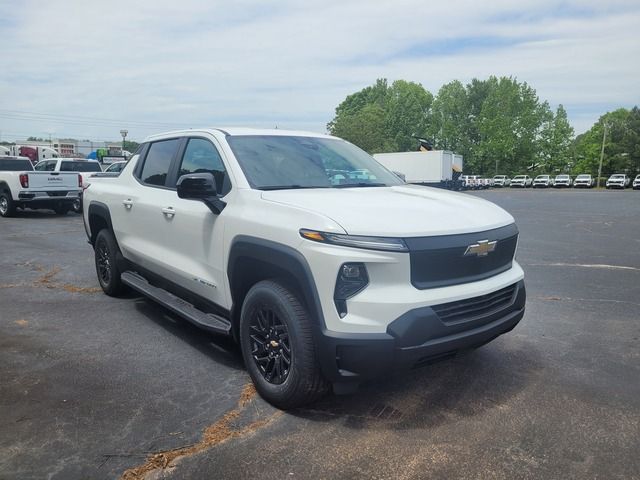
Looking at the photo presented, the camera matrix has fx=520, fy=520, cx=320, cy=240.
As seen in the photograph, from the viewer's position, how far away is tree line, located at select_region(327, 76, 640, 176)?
68625 mm

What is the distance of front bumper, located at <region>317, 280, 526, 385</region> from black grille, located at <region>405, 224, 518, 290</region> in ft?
0.64

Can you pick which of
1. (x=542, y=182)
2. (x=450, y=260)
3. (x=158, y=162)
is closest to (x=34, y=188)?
(x=158, y=162)

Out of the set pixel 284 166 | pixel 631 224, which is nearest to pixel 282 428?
pixel 284 166

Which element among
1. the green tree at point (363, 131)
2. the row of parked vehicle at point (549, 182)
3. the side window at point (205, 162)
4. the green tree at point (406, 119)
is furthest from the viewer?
the green tree at point (406, 119)

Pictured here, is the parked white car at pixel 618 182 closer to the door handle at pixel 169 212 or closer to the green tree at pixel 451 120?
the green tree at pixel 451 120

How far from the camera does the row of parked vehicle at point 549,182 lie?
54.8m

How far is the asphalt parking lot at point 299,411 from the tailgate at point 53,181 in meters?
10.8

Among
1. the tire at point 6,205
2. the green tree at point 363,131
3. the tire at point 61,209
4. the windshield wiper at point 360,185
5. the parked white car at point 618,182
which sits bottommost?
the parked white car at point 618,182

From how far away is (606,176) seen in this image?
6625cm

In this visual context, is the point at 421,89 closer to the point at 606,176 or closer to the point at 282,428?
the point at 606,176

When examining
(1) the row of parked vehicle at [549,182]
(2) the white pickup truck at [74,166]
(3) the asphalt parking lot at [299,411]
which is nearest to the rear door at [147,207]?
(3) the asphalt parking lot at [299,411]

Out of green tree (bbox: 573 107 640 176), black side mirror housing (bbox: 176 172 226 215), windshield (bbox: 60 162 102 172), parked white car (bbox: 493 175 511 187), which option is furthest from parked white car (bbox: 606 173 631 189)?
black side mirror housing (bbox: 176 172 226 215)

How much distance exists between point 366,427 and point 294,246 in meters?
1.17

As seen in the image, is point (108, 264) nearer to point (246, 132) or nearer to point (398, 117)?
point (246, 132)
